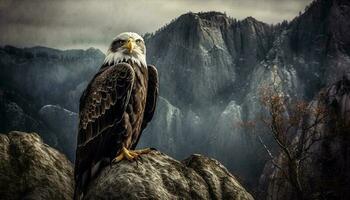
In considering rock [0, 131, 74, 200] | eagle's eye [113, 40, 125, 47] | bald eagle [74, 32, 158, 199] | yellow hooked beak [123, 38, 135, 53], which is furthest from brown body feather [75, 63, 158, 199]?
rock [0, 131, 74, 200]

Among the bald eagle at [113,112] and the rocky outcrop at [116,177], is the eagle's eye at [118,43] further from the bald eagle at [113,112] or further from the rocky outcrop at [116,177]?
the rocky outcrop at [116,177]

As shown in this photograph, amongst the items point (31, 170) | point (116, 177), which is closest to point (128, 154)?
Result: point (116, 177)

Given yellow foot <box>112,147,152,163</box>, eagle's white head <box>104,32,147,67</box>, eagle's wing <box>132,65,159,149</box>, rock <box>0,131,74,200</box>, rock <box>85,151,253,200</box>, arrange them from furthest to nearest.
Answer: rock <box>0,131,74,200</box> < eagle's wing <box>132,65,159,149</box> < eagle's white head <box>104,32,147,67</box> < yellow foot <box>112,147,152,163</box> < rock <box>85,151,253,200</box>

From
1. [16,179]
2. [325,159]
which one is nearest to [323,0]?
[325,159]

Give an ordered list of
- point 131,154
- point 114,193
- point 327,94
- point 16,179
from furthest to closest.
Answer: point 327,94 < point 16,179 < point 131,154 < point 114,193

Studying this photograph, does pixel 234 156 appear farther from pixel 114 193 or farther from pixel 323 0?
pixel 114 193

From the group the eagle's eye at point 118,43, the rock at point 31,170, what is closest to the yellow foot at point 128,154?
the eagle's eye at point 118,43

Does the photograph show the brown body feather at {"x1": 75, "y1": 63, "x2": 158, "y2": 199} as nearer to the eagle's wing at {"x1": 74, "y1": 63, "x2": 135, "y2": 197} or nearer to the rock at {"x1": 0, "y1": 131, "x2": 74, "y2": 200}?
the eagle's wing at {"x1": 74, "y1": 63, "x2": 135, "y2": 197}
